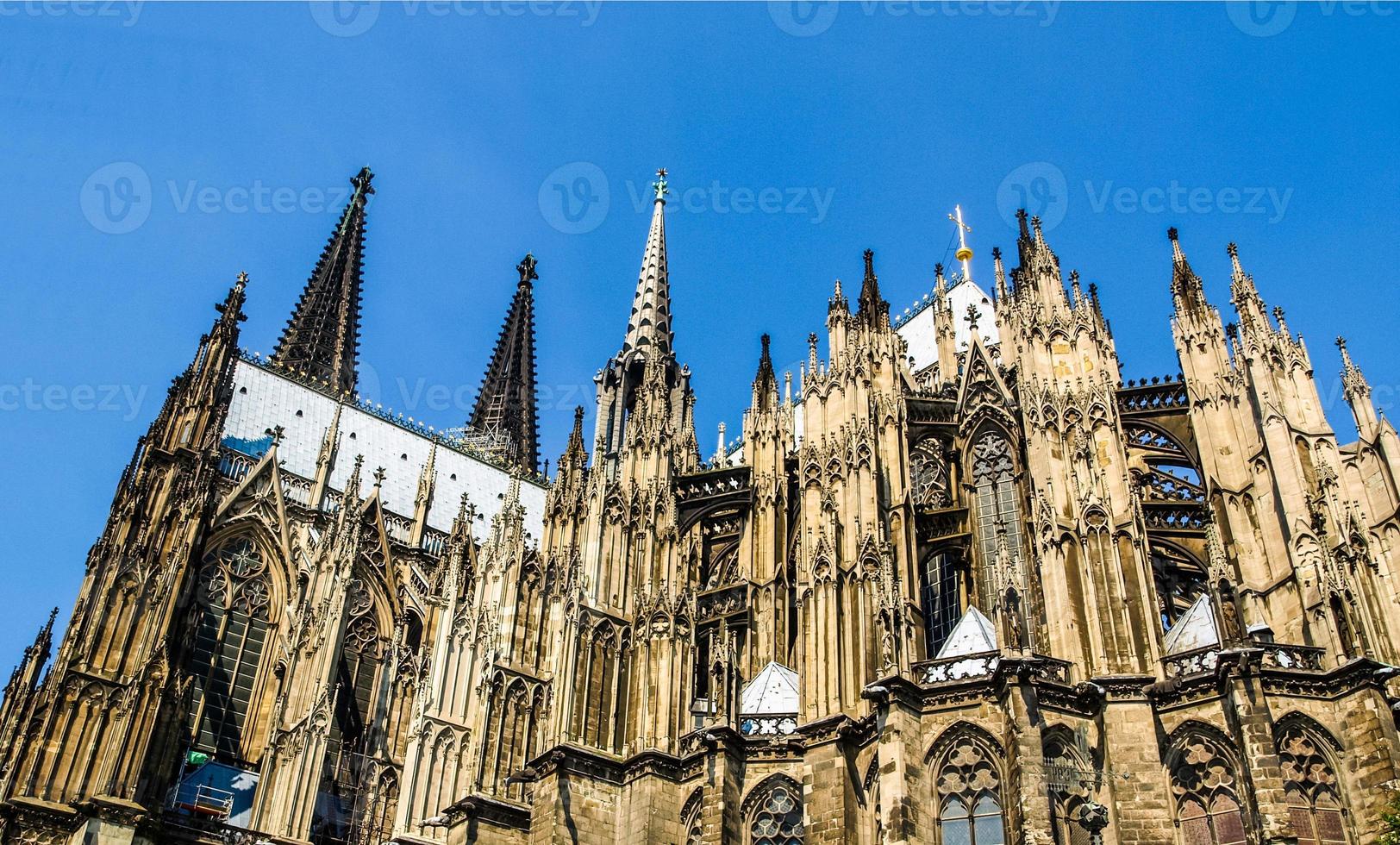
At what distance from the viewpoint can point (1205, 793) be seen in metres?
22.7

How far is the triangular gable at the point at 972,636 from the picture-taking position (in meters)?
25.9

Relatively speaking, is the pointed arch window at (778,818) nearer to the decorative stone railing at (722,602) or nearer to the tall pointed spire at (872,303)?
the decorative stone railing at (722,602)

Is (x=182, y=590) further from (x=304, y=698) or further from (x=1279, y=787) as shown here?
(x=1279, y=787)

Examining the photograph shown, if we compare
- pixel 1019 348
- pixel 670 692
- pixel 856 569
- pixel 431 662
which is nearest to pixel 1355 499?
pixel 1019 348

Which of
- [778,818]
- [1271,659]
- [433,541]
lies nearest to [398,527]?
[433,541]

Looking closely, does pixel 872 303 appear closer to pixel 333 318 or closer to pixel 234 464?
pixel 234 464

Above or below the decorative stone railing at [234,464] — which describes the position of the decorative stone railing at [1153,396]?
below

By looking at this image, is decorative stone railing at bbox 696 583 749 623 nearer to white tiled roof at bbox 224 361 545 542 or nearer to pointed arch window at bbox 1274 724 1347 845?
pointed arch window at bbox 1274 724 1347 845

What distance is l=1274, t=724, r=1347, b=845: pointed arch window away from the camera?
72.7ft

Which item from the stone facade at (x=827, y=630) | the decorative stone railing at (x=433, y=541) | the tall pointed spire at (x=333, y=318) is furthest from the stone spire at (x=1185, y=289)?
the tall pointed spire at (x=333, y=318)

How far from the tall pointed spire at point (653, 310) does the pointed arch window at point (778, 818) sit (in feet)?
73.8

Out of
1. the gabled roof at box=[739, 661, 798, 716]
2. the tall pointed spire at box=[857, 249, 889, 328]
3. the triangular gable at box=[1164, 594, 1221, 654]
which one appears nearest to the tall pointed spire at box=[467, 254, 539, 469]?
the tall pointed spire at box=[857, 249, 889, 328]

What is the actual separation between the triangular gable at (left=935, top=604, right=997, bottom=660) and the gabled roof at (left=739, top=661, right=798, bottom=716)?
341cm

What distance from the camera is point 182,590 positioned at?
119 ft
